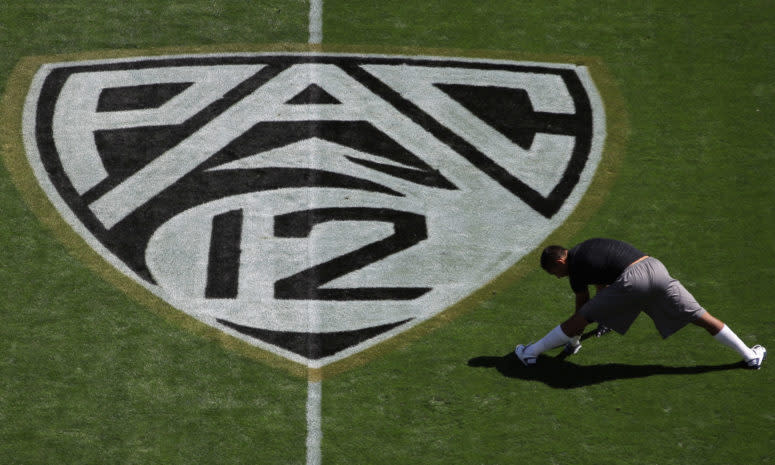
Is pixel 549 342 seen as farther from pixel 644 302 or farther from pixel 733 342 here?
pixel 733 342

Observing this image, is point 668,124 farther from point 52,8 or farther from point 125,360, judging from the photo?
point 52,8

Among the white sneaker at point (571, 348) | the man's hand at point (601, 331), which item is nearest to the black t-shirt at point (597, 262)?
the white sneaker at point (571, 348)

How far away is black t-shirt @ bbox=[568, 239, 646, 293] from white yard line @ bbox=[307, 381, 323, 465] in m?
2.49

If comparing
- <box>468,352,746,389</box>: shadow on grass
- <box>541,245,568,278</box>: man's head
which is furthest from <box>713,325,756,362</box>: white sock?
<box>541,245,568,278</box>: man's head

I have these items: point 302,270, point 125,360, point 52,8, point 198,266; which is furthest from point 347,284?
point 52,8

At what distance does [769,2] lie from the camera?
15.9 meters

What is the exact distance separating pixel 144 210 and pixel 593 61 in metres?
5.97

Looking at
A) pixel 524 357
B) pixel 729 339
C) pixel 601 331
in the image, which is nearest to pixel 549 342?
pixel 524 357

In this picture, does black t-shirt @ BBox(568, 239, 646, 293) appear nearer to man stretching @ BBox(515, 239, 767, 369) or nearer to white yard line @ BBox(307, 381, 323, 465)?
man stretching @ BBox(515, 239, 767, 369)

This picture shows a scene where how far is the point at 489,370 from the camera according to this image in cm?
1087

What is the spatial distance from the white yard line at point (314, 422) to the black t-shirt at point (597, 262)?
249 cm

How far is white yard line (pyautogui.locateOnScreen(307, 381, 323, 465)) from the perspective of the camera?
396 inches

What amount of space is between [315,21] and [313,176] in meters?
3.22

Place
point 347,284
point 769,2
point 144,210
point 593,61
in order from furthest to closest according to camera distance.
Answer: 1. point 769,2
2. point 593,61
3. point 144,210
4. point 347,284
